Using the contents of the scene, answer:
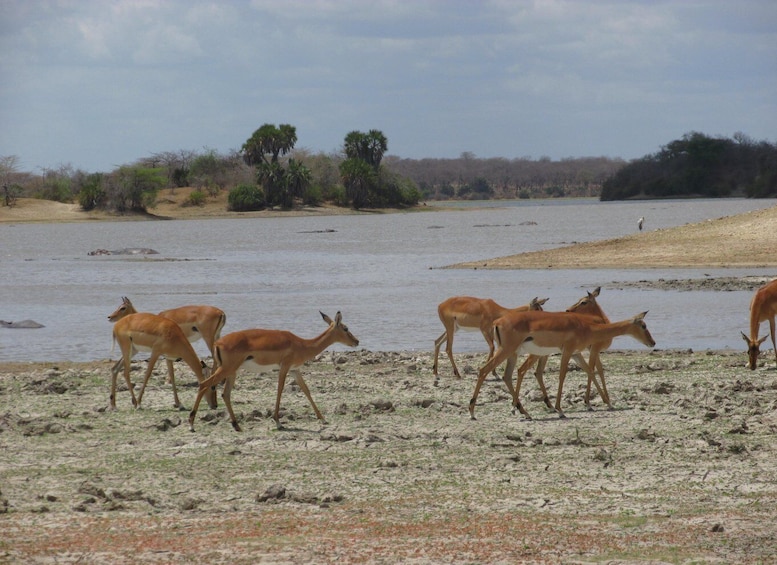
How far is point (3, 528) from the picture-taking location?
736 centimetres

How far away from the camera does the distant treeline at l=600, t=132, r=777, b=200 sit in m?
131

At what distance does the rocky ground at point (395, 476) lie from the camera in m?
6.90

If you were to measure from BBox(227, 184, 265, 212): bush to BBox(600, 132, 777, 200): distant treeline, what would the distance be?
55.7 meters

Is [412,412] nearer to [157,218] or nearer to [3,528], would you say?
[3,528]

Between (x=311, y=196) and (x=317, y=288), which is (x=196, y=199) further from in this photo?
(x=317, y=288)

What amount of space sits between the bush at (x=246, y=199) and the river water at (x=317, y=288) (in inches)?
1519

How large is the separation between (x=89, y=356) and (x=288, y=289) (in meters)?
12.3

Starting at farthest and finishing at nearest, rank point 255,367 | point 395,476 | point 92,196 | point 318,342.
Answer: point 92,196 < point 318,342 < point 255,367 < point 395,476

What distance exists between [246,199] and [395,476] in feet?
297

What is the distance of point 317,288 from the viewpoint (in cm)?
2948

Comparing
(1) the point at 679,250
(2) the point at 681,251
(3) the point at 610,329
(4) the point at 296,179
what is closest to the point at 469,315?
(3) the point at 610,329

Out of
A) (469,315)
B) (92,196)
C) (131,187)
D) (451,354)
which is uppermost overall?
(131,187)

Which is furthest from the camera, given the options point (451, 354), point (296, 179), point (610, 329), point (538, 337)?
point (296, 179)

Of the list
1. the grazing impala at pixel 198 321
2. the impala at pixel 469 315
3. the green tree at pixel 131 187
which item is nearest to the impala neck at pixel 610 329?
the impala at pixel 469 315
